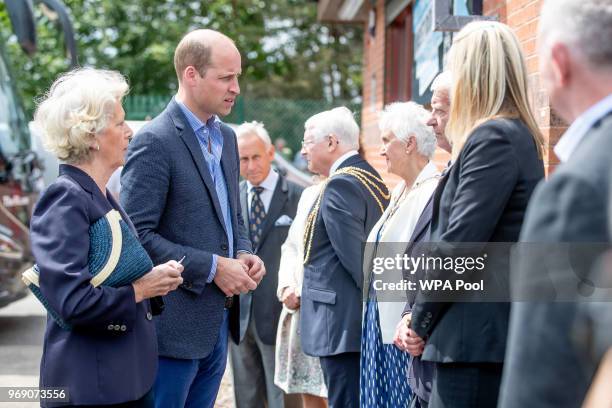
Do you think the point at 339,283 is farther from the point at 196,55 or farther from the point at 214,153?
the point at 196,55

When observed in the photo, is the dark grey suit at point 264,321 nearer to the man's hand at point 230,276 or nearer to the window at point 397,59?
the man's hand at point 230,276

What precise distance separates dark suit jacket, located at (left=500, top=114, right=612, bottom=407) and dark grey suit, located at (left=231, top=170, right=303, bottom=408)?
3.54 meters

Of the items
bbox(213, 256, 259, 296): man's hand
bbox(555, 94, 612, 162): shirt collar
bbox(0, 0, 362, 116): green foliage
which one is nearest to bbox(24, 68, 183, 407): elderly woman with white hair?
bbox(213, 256, 259, 296): man's hand

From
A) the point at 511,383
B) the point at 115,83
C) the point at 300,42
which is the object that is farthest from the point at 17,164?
the point at 300,42

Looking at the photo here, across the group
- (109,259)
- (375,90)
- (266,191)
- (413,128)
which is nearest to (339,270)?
(413,128)

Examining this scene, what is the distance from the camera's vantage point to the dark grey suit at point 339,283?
4.05 m

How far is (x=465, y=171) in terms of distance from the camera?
246 centimetres

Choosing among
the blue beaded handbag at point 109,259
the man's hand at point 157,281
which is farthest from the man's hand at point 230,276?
the blue beaded handbag at point 109,259

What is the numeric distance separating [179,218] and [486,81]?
1.44 m

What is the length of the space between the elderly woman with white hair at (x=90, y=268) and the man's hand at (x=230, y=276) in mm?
451

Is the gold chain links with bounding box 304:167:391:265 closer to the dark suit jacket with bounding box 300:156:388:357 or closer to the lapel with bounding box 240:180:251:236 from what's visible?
the dark suit jacket with bounding box 300:156:388:357

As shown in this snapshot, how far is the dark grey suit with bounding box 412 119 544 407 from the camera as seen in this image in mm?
2430

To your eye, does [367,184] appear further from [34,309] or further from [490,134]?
[34,309]

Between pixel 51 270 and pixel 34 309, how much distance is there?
8.43m
